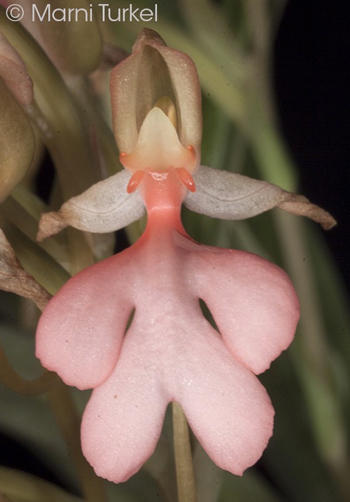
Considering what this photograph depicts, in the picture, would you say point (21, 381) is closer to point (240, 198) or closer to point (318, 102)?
point (240, 198)

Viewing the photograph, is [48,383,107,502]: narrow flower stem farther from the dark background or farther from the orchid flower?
the dark background

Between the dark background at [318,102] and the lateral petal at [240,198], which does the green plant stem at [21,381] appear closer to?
the lateral petal at [240,198]

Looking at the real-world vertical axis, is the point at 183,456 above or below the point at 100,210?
below

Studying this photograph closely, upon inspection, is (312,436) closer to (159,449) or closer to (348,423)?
(348,423)

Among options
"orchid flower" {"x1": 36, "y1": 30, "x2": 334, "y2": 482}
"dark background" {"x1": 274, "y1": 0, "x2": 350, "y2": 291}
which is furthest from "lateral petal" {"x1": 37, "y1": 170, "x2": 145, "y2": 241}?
"dark background" {"x1": 274, "y1": 0, "x2": 350, "y2": 291}

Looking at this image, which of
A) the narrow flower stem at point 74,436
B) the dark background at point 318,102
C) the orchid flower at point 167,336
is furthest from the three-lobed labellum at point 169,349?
the dark background at point 318,102

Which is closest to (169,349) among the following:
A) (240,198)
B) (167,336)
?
(167,336)
